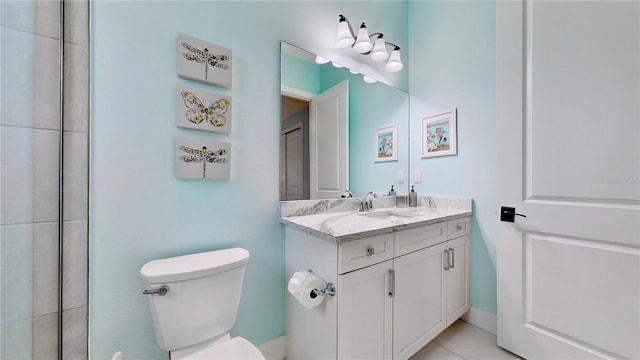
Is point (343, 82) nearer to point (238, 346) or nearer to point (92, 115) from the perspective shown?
point (92, 115)

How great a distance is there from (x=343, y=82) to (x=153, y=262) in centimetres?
161

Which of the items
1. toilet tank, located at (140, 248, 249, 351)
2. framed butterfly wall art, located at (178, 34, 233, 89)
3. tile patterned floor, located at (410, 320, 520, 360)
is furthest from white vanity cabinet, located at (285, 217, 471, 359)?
framed butterfly wall art, located at (178, 34, 233, 89)

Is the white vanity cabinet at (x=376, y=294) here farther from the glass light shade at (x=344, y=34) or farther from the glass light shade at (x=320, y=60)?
the glass light shade at (x=344, y=34)

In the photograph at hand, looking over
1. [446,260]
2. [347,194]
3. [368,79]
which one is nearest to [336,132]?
[347,194]

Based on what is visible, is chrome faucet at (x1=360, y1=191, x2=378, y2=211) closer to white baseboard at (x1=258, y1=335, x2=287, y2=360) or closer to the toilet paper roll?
the toilet paper roll

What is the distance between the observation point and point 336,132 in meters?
1.81

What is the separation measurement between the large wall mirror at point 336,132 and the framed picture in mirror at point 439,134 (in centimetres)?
17

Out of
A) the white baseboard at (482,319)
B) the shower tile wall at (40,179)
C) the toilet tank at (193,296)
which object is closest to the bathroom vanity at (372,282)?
the white baseboard at (482,319)

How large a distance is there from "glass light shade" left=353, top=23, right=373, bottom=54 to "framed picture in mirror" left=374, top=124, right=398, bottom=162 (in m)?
0.63

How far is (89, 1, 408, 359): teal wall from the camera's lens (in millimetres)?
1018

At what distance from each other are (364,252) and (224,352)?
72cm

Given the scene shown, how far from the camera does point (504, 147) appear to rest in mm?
1544

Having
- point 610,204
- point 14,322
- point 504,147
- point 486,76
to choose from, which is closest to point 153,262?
point 14,322

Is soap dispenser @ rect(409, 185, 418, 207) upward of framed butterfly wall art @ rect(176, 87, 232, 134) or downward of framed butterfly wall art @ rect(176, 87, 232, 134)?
downward
